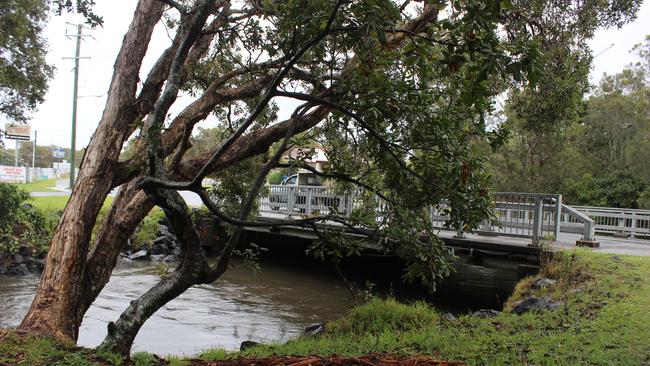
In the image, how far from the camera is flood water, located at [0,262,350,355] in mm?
10203

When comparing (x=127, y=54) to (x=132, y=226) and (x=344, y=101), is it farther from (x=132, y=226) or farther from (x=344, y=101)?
(x=344, y=101)

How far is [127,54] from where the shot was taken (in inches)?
328

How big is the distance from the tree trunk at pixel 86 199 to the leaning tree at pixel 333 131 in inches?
0.7

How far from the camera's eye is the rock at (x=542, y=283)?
978 centimetres

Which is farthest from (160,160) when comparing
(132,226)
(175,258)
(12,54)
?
(175,258)

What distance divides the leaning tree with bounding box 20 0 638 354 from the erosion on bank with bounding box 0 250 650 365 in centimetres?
112

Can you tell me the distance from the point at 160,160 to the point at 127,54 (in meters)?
4.09

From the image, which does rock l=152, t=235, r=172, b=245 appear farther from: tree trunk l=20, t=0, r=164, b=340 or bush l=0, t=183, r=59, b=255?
tree trunk l=20, t=0, r=164, b=340

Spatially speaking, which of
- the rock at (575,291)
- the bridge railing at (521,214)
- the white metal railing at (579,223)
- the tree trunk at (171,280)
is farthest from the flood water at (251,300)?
the tree trunk at (171,280)

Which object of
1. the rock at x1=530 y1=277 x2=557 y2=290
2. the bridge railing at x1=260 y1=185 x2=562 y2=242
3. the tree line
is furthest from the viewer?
the tree line

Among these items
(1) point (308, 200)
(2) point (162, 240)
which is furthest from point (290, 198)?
(2) point (162, 240)

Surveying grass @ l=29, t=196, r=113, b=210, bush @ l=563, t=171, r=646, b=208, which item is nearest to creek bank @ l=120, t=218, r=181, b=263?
grass @ l=29, t=196, r=113, b=210

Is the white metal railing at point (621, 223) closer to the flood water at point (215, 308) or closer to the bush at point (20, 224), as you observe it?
the flood water at point (215, 308)

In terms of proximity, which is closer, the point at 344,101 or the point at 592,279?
the point at 344,101
